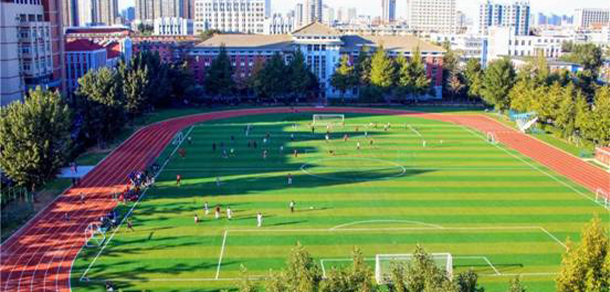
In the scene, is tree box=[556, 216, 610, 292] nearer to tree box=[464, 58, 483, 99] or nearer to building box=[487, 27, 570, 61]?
tree box=[464, 58, 483, 99]

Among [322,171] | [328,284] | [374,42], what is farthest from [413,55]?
[328,284]

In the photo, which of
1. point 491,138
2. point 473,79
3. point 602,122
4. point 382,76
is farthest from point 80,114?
point 473,79

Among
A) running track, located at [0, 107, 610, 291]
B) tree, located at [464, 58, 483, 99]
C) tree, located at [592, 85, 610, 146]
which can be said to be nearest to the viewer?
running track, located at [0, 107, 610, 291]

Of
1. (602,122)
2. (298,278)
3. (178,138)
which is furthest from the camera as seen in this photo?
(178,138)

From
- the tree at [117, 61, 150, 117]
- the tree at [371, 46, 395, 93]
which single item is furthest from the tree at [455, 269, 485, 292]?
the tree at [371, 46, 395, 93]

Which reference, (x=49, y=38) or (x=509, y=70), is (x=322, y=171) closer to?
(x=49, y=38)

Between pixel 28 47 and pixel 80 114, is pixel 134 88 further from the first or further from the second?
pixel 28 47
